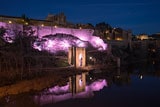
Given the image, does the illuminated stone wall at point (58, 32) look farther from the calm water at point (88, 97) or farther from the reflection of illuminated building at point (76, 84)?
the calm water at point (88, 97)

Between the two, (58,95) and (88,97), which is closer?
(88,97)

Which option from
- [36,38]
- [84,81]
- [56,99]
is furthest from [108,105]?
[36,38]

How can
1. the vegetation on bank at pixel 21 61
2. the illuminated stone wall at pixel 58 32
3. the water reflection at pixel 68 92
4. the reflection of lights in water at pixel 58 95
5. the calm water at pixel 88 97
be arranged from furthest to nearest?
the illuminated stone wall at pixel 58 32 → the vegetation on bank at pixel 21 61 → the water reflection at pixel 68 92 → the reflection of lights in water at pixel 58 95 → the calm water at pixel 88 97

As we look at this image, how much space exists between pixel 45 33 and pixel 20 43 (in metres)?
10.7

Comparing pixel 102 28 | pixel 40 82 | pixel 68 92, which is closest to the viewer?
pixel 68 92

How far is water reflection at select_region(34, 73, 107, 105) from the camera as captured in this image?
21.2 meters

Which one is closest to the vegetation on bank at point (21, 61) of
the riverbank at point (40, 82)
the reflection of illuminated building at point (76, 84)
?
the riverbank at point (40, 82)

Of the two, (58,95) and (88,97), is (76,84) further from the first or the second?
(88,97)

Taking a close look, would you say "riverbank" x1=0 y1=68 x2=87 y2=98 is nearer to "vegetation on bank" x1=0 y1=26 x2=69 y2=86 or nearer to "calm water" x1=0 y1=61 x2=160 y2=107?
"vegetation on bank" x1=0 y1=26 x2=69 y2=86

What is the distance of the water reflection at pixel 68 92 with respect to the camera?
21202 mm

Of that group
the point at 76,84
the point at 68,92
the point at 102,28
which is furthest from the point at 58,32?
the point at 68,92

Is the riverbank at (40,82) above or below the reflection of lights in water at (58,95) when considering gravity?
above

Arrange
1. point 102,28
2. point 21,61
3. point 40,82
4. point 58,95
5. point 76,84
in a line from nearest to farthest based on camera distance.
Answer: point 58,95, point 40,82, point 76,84, point 21,61, point 102,28

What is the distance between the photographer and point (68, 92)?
24.5 meters
